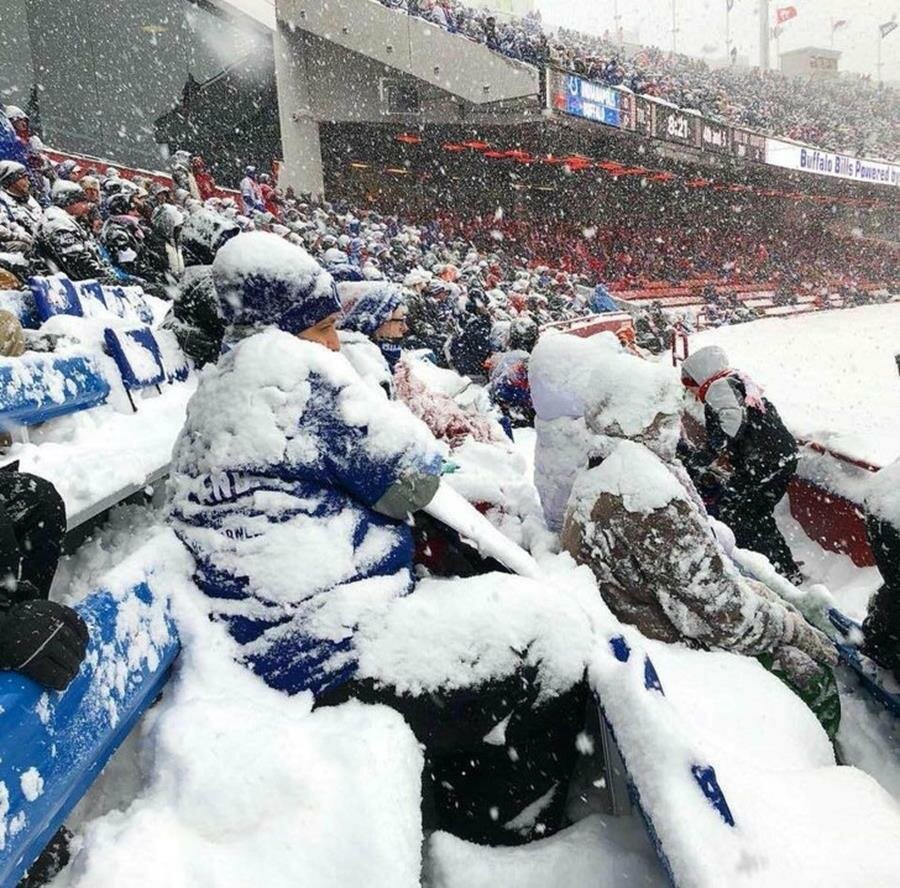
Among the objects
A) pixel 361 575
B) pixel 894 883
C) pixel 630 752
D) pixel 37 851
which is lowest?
pixel 894 883

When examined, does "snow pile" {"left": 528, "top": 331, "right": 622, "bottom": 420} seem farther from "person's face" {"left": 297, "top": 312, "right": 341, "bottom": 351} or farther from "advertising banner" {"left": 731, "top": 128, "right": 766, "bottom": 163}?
"advertising banner" {"left": 731, "top": 128, "right": 766, "bottom": 163}

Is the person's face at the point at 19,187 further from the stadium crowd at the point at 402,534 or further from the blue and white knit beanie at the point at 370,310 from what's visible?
the stadium crowd at the point at 402,534

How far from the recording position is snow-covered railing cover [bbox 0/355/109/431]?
2695mm

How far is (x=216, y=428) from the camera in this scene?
5.64 feet

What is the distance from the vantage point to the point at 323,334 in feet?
6.51

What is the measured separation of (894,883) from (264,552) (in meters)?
1.39

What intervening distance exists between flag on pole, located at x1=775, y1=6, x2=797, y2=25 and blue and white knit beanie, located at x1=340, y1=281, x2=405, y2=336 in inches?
2474

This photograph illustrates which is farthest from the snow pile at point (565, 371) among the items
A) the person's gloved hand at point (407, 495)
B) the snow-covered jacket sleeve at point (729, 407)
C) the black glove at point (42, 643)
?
the black glove at point (42, 643)

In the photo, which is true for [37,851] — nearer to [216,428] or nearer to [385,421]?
[216,428]

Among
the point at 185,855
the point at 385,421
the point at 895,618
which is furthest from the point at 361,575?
the point at 895,618

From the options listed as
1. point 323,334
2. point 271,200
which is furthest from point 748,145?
point 323,334

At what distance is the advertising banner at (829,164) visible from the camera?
26.7m

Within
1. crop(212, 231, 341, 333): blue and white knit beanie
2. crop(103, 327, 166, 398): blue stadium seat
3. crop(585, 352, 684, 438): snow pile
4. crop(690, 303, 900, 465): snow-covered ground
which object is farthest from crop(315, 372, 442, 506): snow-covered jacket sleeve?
crop(690, 303, 900, 465): snow-covered ground

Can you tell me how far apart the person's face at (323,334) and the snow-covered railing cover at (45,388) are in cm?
134
